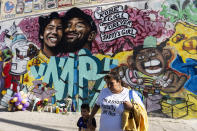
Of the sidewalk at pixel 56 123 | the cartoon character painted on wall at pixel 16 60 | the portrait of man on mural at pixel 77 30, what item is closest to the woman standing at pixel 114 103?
the sidewalk at pixel 56 123

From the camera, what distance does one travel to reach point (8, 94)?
9.04m

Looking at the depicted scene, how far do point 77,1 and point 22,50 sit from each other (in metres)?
3.79

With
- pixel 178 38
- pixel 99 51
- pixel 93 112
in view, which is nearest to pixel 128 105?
pixel 93 112

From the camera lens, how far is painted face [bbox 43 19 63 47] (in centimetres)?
848

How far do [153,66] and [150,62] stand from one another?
19 centimetres

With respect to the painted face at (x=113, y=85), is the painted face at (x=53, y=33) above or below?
above

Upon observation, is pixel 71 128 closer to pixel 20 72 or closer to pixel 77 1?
pixel 20 72

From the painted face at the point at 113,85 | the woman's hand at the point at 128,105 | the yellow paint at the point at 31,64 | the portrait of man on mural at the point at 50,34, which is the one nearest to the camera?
the woman's hand at the point at 128,105

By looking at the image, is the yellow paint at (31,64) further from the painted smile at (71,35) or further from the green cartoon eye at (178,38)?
the green cartoon eye at (178,38)

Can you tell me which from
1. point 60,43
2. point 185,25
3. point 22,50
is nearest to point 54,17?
point 60,43

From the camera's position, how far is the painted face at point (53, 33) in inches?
334

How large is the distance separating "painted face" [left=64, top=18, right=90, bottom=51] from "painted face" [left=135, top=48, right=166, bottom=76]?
2605 millimetres

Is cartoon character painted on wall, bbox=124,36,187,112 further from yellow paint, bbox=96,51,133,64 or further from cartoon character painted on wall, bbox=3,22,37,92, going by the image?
cartoon character painted on wall, bbox=3,22,37,92

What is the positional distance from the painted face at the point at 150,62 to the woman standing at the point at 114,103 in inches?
180
